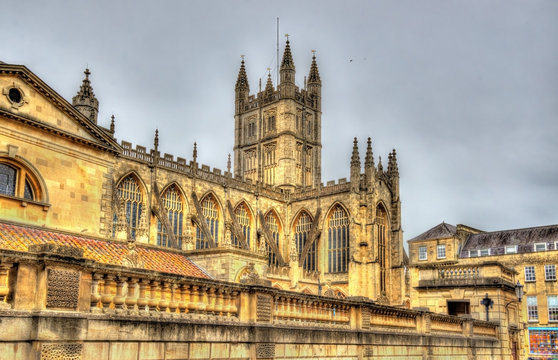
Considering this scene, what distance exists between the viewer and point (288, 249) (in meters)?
62.5

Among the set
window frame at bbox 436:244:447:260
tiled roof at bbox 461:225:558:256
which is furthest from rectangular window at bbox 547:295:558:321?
window frame at bbox 436:244:447:260

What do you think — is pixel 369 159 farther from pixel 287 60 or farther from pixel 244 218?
pixel 287 60

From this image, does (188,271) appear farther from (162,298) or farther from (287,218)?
(287,218)

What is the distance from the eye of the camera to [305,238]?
6259 cm

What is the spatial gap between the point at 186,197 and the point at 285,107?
966 inches

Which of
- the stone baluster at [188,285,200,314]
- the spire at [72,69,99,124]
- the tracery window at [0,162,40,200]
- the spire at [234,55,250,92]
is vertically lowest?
the stone baluster at [188,285,200,314]

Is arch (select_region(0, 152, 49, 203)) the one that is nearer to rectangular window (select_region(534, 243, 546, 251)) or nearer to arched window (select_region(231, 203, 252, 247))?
arched window (select_region(231, 203, 252, 247))

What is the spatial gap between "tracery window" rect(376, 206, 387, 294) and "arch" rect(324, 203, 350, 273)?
3.49 metres

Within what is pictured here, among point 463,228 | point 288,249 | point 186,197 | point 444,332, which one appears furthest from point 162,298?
point 463,228

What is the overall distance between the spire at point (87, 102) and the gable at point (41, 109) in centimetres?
1369

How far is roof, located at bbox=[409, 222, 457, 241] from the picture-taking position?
67.1 meters

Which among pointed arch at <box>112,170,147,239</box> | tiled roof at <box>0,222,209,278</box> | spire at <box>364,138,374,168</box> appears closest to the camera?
tiled roof at <box>0,222,209,278</box>

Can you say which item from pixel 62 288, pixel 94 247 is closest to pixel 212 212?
pixel 94 247

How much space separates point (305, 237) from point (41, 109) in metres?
42.1
